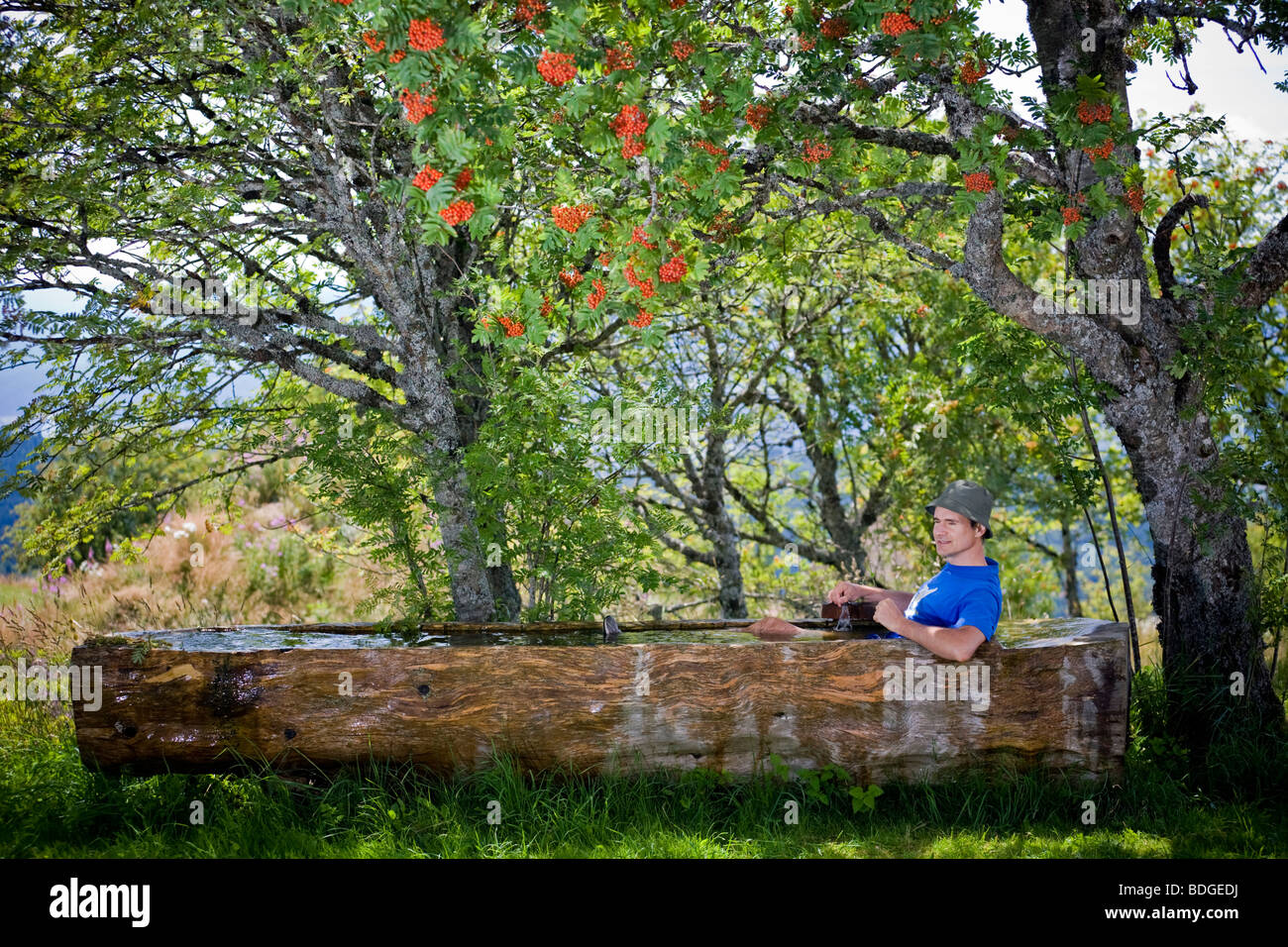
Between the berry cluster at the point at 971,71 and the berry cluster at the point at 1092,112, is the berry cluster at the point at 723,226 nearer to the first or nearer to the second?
the berry cluster at the point at 971,71

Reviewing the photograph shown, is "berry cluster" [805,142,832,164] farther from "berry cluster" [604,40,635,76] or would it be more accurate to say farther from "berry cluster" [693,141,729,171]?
"berry cluster" [604,40,635,76]

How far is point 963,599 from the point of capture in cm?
448

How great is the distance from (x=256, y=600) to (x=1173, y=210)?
795 cm

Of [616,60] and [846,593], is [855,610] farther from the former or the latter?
[616,60]

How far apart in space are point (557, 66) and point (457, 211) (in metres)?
0.61

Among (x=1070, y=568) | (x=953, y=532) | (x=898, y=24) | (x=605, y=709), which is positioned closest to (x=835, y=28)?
(x=898, y=24)

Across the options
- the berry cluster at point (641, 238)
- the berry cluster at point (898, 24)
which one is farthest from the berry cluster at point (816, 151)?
the berry cluster at point (641, 238)

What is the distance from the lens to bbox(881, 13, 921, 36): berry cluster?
13.1ft

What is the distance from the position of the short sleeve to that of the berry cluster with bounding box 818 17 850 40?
8.21ft

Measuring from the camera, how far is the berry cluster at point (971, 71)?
4.56m

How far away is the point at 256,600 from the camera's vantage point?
9.36 metres

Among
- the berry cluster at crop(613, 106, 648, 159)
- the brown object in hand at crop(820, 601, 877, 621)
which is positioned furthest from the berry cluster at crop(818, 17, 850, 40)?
the brown object in hand at crop(820, 601, 877, 621)
